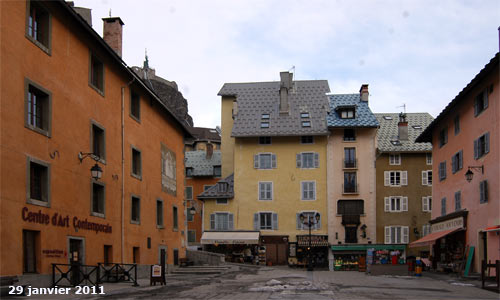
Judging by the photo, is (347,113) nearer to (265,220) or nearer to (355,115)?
(355,115)

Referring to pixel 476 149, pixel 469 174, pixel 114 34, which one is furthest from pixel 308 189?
pixel 114 34

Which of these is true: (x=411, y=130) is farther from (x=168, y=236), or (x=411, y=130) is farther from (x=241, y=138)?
(x=168, y=236)

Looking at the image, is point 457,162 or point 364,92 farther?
point 364,92

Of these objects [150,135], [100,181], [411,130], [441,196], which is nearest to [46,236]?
[100,181]

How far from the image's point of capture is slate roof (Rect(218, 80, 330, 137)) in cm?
5366

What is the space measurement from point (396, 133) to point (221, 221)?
18603 mm

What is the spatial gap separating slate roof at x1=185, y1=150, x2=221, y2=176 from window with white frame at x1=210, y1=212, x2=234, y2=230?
10.6m

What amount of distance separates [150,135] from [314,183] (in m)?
24.5

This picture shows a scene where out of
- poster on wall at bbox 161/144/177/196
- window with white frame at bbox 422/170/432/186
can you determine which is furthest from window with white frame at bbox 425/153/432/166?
poster on wall at bbox 161/144/177/196

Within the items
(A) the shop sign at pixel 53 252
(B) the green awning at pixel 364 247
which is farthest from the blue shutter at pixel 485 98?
(B) the green awning at pixel 364 247

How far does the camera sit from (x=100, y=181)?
24.5 meters

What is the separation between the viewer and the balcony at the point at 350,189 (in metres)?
52.5

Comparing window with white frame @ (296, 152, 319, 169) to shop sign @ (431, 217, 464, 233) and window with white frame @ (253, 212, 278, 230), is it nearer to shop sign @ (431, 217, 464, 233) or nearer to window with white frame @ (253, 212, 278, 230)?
window with white frame @ (253, 212, 278, 230)

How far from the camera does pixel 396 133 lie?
5628 centimetres
